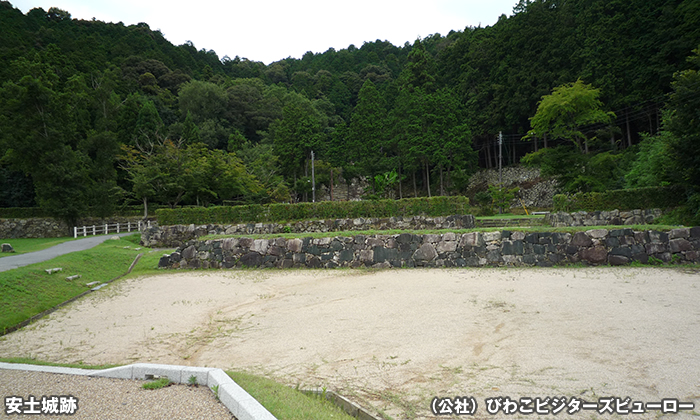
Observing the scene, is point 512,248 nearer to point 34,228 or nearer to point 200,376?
point 200,376

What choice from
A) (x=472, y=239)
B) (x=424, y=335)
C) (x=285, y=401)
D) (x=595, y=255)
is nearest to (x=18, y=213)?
(x=472, y=239)

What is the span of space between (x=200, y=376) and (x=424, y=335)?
2799 millimetres

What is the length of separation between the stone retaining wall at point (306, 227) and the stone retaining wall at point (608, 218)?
4.07 m

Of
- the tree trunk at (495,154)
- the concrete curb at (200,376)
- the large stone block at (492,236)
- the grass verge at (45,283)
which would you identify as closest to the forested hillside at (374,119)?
the tree trunk at (495,154)

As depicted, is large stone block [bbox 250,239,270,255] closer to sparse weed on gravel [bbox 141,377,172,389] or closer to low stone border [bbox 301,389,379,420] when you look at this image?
sparse weed on gravel [bbox 141,377,172,389]

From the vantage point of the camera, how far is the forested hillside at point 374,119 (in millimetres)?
23281

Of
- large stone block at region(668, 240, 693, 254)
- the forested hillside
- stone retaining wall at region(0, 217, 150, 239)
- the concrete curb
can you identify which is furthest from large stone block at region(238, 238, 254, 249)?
stone retaining wall at region(0, 217, 150, 239)

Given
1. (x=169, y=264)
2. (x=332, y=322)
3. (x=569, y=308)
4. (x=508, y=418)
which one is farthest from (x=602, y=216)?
(x=169, y=264)

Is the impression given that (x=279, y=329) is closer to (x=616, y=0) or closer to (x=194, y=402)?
(x=194, y=402)

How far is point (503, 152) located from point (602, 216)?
25.2 meters

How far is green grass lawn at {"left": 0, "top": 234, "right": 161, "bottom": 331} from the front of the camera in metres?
6.43

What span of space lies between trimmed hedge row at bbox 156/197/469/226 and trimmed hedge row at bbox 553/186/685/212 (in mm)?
4995

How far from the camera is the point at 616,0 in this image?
93.9 feet

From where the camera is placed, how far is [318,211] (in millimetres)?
18531
